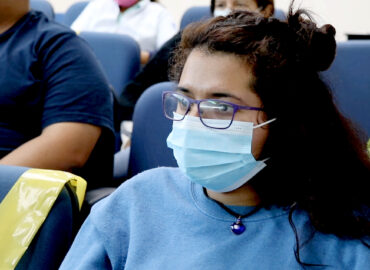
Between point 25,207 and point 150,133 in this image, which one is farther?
point 150,133

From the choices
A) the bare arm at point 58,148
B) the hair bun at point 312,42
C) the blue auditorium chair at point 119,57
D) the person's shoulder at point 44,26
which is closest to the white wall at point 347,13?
the blue auditorium chair at point 119,57

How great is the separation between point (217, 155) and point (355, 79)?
39.0 inches

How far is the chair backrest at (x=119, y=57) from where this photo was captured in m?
2.37

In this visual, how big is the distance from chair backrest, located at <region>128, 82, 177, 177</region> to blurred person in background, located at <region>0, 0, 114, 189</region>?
0.28 feet

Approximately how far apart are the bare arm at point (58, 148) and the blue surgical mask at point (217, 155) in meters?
0.54

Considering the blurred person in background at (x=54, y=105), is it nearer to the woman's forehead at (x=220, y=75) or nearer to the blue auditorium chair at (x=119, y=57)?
the woman's forehead at (x=220, y=75)

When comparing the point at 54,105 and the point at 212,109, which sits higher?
the point at 212,109

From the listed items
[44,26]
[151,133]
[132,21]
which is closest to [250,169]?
[151,133]

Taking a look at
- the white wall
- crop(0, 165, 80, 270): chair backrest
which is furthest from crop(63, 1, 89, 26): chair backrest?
crop(0, 165, 80, 270): chair backrest

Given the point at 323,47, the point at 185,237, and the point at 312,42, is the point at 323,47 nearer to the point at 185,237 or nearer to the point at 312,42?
the point at 312,42

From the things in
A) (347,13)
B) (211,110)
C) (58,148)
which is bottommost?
(347,13)

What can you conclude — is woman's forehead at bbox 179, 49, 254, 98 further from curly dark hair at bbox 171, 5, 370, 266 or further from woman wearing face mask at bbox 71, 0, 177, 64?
woman wearing face mask at bbox 71, 0, 177, 64

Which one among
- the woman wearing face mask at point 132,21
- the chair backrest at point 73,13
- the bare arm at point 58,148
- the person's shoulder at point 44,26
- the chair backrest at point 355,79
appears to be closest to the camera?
the bare arm at point 58,148

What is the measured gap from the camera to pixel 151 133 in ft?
4.86
